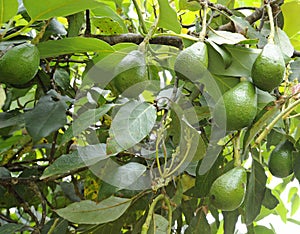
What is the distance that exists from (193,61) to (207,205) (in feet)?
1.16

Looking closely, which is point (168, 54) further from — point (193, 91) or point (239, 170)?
point (239, 170)

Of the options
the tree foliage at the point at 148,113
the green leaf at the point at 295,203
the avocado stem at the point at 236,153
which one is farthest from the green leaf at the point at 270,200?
the green leaf at the point at 295,203

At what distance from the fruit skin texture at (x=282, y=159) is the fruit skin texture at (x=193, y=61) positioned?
0.25 meters

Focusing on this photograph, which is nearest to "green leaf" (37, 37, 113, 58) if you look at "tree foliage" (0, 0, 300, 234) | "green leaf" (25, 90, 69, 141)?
"tree foliage" (0, 0, 300, 234)

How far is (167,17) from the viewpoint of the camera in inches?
26.7

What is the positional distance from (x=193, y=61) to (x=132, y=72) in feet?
0.28

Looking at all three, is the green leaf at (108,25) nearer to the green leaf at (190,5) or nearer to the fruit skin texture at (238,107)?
the green leaf at (190,5)

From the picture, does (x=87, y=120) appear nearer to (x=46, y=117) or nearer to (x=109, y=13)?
(x=46, y=117)

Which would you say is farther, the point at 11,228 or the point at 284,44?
the point at 11,228

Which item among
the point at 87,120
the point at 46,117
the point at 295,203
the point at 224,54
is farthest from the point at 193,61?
the point at 295,203

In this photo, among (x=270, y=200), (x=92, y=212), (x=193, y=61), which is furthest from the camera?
(x=270, y=200)

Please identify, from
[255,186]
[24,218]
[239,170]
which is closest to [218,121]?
[239,170]

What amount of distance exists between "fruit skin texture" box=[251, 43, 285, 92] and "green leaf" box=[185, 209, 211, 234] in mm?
301

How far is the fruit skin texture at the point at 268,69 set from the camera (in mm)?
594
